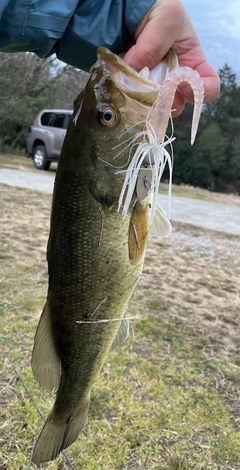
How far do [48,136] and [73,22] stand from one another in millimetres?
13475

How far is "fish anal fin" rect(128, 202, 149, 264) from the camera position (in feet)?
4.57

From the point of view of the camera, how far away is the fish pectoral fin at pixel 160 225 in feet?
5.14

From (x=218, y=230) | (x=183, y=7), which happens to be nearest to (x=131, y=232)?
(x=183, y=7)

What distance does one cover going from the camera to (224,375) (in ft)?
10.9

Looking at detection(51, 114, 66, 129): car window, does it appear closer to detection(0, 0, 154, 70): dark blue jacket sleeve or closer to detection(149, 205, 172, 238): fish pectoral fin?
detection(0, 0, 154, 70): dark blue jacket sleeve

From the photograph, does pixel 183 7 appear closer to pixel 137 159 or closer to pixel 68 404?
pixel 137 159

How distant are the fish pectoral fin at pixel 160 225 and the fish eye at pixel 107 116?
37 cm

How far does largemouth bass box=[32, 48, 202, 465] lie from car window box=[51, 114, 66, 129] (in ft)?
45.6

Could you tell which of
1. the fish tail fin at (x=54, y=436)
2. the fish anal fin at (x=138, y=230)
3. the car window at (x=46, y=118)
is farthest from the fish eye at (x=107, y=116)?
the car window at (x=46, y=118)

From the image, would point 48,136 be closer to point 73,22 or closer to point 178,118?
point 178,118

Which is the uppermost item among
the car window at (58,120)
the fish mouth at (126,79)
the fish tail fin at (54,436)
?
the car window at (58,120)

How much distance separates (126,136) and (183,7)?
619mm

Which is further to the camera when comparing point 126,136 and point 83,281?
point 83,281

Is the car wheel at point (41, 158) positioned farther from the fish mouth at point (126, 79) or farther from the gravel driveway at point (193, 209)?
the fish mouth at point (126, 79)
